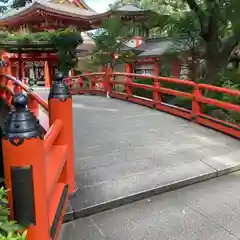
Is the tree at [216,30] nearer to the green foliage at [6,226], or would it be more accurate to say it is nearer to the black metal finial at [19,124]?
the black metal finial at [19,124]

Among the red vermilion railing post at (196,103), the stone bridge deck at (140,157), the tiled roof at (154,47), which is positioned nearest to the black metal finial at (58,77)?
the stone bridge deck at (140,157)

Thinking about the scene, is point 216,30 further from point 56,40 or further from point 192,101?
point 56,40

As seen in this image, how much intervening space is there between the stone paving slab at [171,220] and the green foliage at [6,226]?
108 centimetres

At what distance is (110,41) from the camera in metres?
14.2

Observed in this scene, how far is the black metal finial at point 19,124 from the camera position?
1.47 metres

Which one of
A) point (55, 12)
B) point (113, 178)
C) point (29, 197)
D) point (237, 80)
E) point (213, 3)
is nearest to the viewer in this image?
point (29, 197)

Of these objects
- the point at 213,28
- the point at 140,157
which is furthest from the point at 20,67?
the point at 140,157

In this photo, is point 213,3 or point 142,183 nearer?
point 142,183

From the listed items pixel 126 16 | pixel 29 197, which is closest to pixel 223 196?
pixel 29 197

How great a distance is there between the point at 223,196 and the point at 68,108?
1801 millimetres

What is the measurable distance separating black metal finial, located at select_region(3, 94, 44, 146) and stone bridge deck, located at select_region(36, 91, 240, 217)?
147 centimetres

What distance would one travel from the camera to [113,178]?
347 centimetres

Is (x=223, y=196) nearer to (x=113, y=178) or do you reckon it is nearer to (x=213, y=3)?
(x=113, y=178)

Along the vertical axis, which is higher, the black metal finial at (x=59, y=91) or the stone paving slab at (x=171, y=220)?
the black metal finial at (x=59, y=91)
